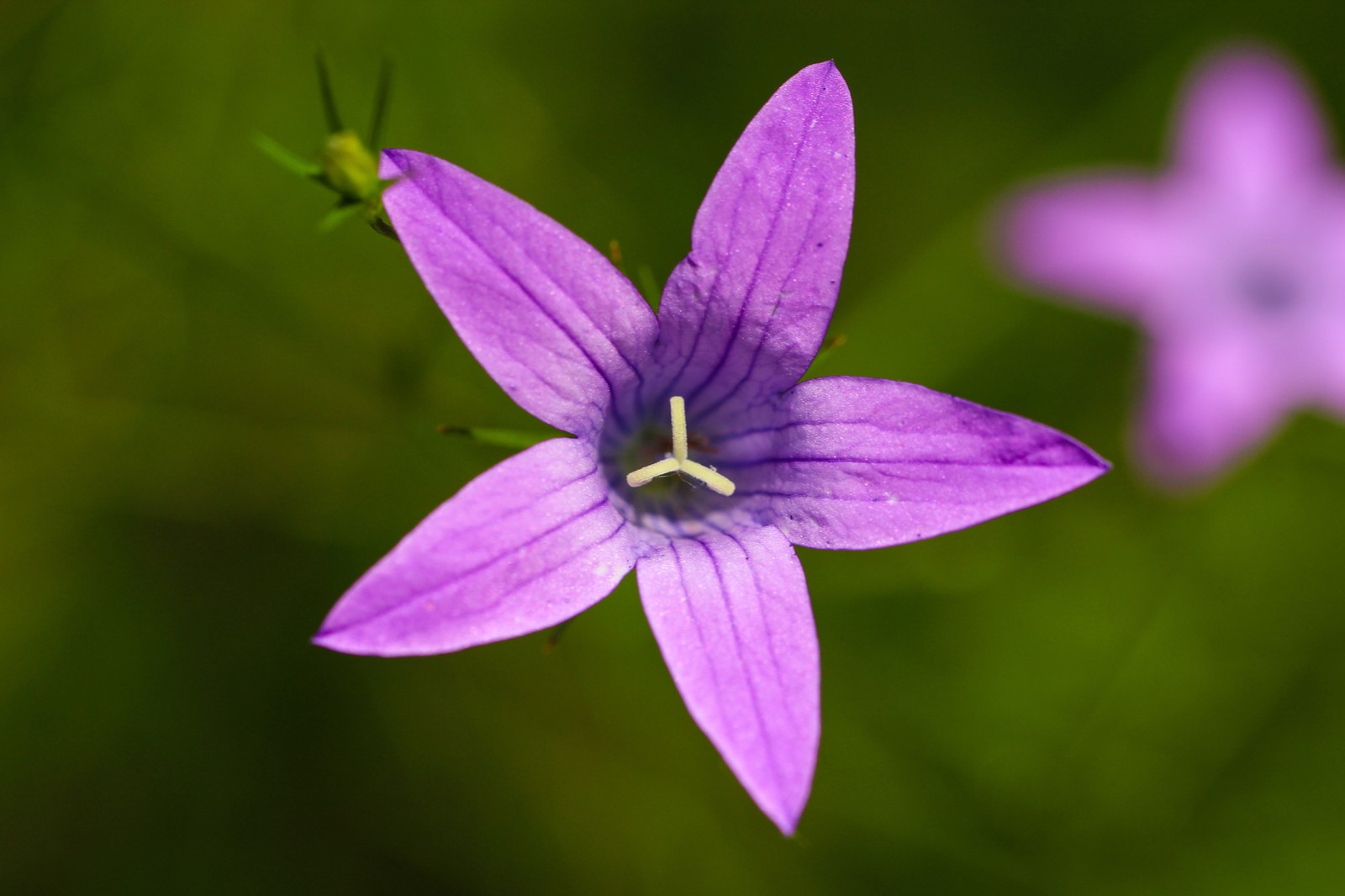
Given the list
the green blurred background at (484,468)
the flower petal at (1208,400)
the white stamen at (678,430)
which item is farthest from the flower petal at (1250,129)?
the white stamen at (678,430)

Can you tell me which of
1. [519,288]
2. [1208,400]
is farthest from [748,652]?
[1208,400]

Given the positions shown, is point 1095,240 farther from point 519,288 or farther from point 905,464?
point 519,288

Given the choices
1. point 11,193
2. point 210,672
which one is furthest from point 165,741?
point 11,193

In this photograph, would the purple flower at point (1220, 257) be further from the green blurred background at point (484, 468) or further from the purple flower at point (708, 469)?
the purple flower at point (708, 469)

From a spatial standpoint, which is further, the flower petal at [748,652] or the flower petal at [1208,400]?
the flower petal at [1208,400]

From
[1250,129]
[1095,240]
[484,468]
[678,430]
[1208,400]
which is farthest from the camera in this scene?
Result: [1250,129]
